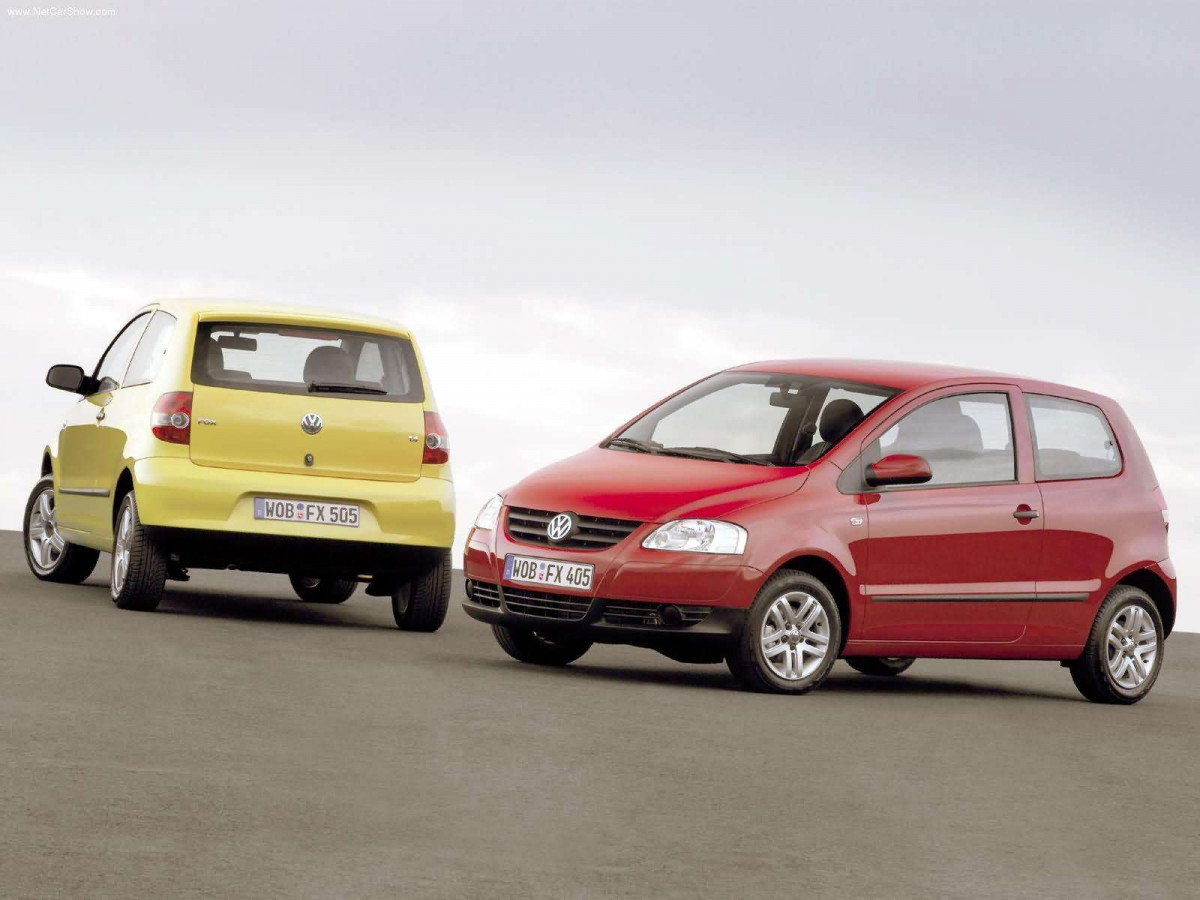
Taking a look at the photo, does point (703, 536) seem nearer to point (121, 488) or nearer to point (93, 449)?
point (121, 488)

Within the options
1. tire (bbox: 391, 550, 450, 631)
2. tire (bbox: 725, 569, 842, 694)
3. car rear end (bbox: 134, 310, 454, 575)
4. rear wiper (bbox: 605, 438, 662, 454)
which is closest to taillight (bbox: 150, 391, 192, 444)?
car rear end (bbox: 134, 310, 454, 575)

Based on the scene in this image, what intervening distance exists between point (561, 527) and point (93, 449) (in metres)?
4.58

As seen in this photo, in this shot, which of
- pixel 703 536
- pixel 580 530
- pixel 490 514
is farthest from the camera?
pixel 490 514

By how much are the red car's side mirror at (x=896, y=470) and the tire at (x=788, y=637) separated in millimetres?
693

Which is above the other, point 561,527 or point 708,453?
point 708,453

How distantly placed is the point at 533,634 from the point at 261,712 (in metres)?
3.26

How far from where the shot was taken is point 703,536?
34.4ft

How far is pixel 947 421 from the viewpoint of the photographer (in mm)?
11586

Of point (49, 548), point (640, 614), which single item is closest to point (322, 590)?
point (49, 548)

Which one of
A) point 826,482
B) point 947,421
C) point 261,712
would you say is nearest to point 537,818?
point 261,712

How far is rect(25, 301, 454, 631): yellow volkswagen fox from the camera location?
12.5 m

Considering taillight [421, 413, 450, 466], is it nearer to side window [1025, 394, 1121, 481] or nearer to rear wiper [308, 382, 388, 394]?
rear wiper [308, 382, 388, 394]

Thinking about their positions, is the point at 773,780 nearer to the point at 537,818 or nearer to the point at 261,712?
the point at 537,818

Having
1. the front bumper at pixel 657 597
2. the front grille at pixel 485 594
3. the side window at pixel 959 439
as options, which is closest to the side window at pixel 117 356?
the front grille at pixel 485 594
